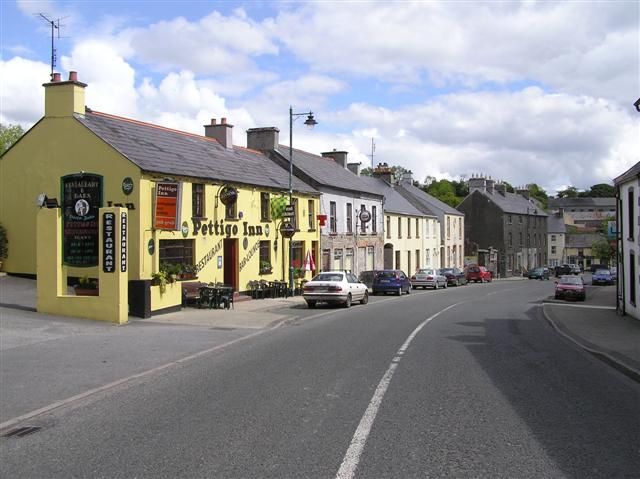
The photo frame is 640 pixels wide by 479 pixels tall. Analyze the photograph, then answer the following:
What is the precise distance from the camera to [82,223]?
66.1ft

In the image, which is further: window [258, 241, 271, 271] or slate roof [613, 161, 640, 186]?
window [258, 241, 271, 271]

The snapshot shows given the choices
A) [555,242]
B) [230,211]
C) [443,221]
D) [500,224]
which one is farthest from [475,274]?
[555,242]

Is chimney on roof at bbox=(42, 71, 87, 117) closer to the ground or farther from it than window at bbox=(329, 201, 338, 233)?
farther from it

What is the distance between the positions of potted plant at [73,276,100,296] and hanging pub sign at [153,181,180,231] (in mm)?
2696

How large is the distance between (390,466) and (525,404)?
3271 millimetres

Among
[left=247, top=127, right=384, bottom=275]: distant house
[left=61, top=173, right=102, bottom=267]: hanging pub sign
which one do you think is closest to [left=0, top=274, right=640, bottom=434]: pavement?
[left=61, top=173, right=102, bottom=267]: hanging pub sign

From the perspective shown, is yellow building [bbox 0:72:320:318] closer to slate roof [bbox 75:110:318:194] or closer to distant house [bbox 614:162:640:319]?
slate roof [bbox 75:110:318:194]

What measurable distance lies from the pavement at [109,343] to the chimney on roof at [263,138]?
51.4 ft

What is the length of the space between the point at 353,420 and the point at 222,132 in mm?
25842

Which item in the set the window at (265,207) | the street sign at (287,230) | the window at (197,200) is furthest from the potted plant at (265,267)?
the window at (197,200)

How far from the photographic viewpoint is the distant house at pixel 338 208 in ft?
123

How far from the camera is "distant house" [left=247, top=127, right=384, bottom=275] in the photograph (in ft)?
123

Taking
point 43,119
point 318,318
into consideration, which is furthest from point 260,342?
point 43,119

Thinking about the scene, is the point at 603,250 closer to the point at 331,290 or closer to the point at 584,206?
the point at 331,290
